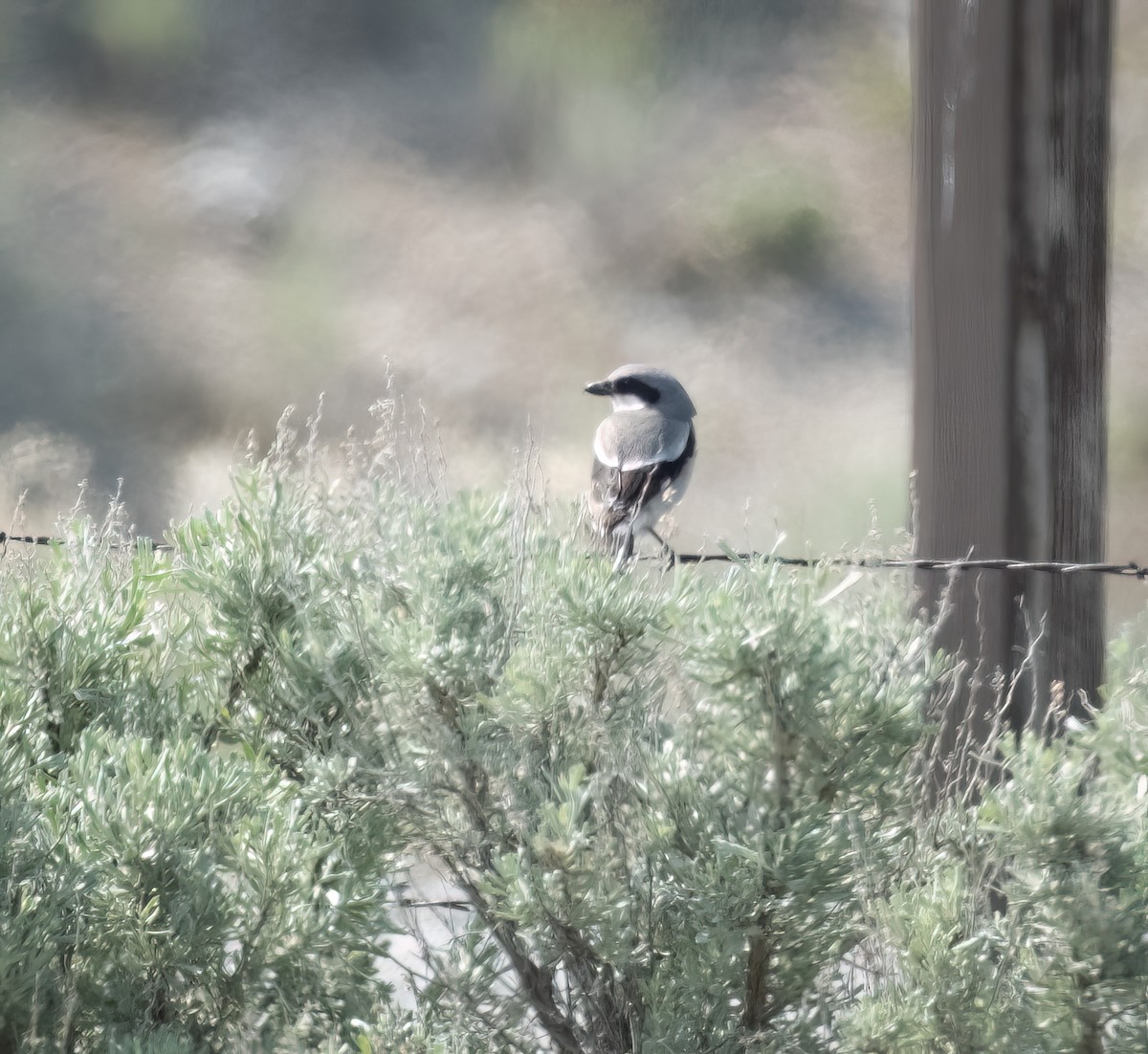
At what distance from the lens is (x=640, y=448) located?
4551 millimetres

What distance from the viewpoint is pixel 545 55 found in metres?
12.6

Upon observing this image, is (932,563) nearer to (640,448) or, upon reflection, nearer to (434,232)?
(640,448)

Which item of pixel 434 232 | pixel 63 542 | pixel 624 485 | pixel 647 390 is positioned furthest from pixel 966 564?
pixel 434 232

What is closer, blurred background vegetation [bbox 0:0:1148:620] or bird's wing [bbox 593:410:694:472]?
bird's wing [bbox 593:410:694:472]

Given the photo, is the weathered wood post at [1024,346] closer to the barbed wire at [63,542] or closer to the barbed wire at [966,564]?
the barbed wire at [966,564]

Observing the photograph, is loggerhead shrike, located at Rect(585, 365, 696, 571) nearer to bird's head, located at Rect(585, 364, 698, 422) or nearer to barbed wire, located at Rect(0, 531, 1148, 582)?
bird's head, located at Rect(585, 364, 698, 422)

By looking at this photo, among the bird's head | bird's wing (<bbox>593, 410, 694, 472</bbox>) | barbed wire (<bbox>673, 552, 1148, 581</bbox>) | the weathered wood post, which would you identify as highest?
the bird's head

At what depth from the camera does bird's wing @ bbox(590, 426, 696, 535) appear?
407 cm

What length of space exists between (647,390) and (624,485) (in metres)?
0.74

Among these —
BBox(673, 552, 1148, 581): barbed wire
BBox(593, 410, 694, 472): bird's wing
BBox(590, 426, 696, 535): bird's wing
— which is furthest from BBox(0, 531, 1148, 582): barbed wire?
BBox(593, 410, 694, 472): bird's wing

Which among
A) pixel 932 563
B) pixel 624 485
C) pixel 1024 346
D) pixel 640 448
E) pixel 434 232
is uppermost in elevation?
pixel 434 232

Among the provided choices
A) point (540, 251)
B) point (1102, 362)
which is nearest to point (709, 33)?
point (540, 251)

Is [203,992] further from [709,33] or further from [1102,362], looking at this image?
[709,33]

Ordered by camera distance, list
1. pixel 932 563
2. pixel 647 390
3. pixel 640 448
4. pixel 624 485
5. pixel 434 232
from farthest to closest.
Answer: pixel 434 232 → pixel 647 390 → pixel 640 448 → pixel 624 485 → pixel 932 563
